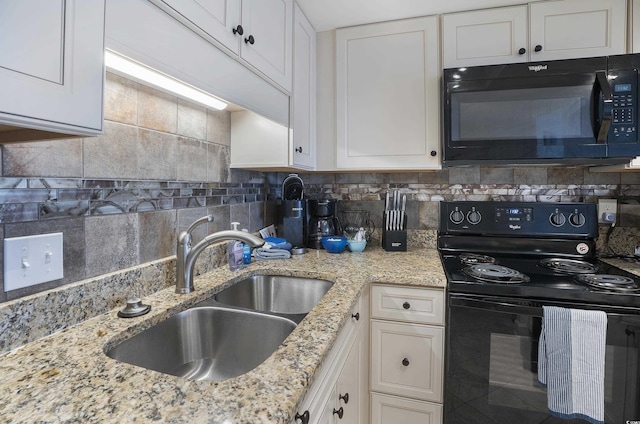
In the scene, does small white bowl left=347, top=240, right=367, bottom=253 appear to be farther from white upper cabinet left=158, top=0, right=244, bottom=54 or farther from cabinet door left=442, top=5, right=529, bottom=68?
white upper cabinet left=158, top=0, right=244, bottom=54

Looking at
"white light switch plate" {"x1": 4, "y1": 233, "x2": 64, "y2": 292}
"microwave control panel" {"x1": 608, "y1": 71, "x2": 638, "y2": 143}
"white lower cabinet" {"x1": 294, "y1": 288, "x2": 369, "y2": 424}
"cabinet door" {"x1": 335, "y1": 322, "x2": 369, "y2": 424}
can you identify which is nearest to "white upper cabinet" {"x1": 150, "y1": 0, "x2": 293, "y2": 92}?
"white light switch plate" {"x1": 4, "y1": 233, "x2": 64, "y2": 292}

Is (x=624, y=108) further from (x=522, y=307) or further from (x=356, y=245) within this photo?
(x=356, y=245)

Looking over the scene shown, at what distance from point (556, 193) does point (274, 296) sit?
162 centimetres

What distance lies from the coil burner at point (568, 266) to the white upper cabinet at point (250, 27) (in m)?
1.46

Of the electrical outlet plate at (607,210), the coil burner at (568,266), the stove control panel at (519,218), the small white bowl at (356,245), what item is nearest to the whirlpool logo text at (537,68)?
the stove control panel at (519,218)

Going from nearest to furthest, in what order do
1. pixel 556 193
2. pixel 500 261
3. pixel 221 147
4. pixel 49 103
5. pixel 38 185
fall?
pixel 49 103
pixel 38 185
pixel 221 147
pixel 500 261
pixel 556 193

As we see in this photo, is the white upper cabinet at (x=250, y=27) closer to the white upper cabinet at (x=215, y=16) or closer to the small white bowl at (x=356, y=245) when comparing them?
the white upper cabinet at (x=215, y=16)

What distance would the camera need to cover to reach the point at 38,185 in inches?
31.4

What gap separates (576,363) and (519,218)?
2.67ft

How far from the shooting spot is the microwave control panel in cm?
140

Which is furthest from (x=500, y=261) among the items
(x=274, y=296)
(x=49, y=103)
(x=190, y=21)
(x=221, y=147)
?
(x=49, y=103)

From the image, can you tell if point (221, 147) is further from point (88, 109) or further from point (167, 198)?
point (88, 109)

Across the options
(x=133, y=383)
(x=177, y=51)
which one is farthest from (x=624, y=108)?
(x=133, y=383)

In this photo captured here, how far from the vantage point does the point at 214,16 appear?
940 mm
